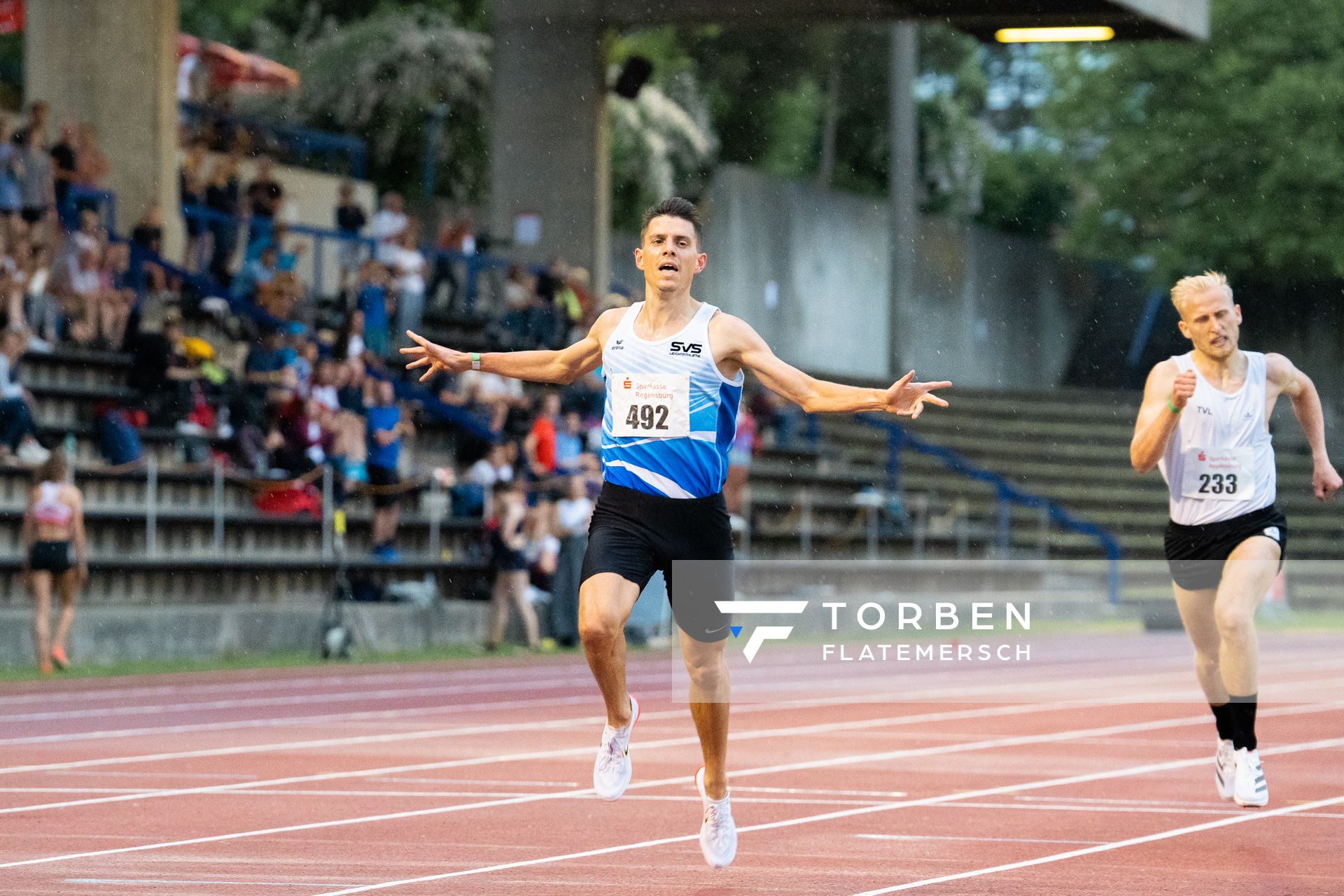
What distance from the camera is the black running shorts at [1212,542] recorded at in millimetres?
9922

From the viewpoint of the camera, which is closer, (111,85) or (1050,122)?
(111,85)

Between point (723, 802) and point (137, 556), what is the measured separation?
13.6 metres

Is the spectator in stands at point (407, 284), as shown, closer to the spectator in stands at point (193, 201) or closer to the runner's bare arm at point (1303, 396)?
the spectator in stands at point (193, 201)

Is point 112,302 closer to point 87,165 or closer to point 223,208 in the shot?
point 87,165

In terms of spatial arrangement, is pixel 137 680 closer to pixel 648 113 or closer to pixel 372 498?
pixel 372 498

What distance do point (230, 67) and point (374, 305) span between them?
8.17 metres

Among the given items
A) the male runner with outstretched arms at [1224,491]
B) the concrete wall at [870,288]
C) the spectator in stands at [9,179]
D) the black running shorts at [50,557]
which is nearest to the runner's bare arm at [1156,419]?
the male runner with outstretched arms at [1224,491]

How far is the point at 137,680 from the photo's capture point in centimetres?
1794

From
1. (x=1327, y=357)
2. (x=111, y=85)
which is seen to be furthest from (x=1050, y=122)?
(x=111, y=85)

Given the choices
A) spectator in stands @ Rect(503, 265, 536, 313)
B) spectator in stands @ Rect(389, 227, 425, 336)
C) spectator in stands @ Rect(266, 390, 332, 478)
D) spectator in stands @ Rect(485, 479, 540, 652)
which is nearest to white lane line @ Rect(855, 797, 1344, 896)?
spectator in stands @ Rect(485, 479, 540, 652)

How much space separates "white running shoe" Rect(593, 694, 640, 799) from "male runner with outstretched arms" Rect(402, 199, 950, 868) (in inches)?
9.8

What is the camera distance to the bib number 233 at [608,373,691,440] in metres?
8.01

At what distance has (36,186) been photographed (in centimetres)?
2194

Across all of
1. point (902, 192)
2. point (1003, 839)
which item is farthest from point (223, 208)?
point (1003, 839)
